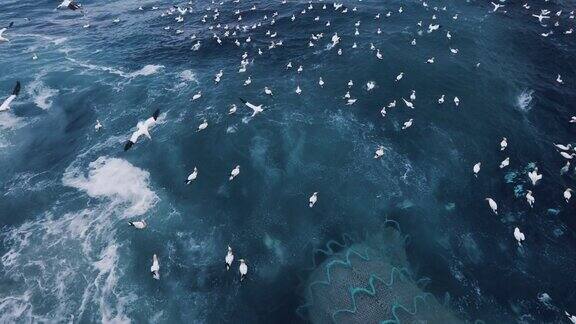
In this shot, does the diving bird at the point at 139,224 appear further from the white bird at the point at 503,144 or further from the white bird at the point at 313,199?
the white bird at the point at 503,144

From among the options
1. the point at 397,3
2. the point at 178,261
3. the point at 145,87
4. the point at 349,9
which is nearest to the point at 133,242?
the point at 178,261

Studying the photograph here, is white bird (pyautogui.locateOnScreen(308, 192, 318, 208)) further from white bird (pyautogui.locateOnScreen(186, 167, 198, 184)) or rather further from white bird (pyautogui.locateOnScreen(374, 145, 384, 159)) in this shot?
white bird (pyautogui.locateOnScreen(186, 167, 198, 184))

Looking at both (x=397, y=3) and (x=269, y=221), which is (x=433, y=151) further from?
(x=397, y=3)

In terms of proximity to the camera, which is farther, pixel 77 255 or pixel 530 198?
pixel 530 198

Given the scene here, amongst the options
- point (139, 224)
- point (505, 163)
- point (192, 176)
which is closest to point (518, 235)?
point (505, 163)

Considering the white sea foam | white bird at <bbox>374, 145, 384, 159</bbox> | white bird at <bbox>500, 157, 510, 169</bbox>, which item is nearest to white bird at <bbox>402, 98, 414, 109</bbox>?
white bird at <bbox>374, 145, 384, 159</bbox>

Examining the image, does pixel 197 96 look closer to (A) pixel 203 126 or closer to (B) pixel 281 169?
(A) pixel 203 126
